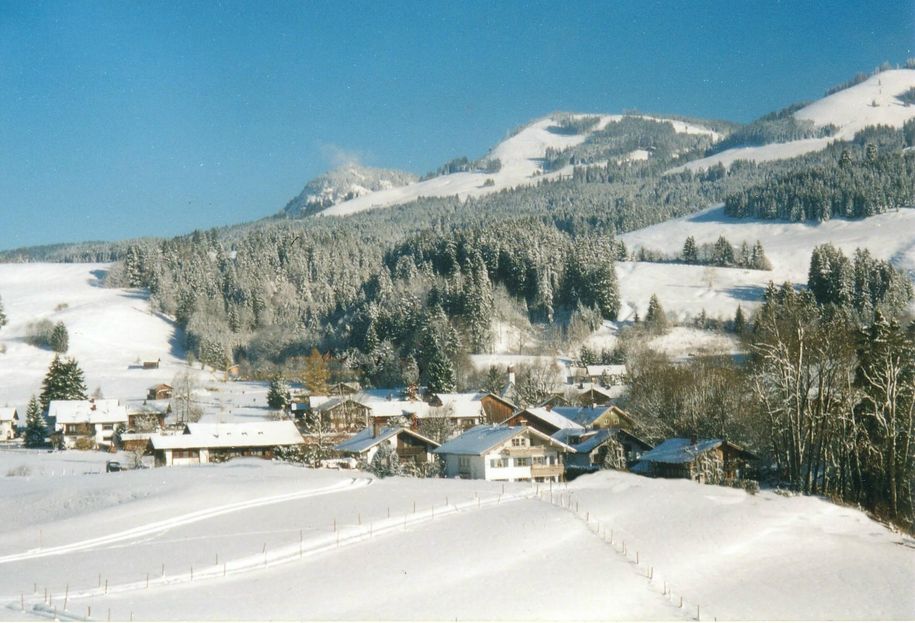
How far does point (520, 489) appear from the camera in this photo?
143ft

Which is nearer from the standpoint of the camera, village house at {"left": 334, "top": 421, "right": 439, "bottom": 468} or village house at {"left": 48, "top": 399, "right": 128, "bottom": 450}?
village house at {"left": 334, "top": 421, "right": 439, "bottom": 468}

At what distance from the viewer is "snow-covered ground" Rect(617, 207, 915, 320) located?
132000 mm

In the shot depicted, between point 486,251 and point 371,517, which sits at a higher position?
point 486,251

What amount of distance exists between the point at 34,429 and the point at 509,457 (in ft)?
159

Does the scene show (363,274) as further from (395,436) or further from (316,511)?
(316,511)

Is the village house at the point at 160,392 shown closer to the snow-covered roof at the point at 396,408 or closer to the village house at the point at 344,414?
the village house at the point at 344,414

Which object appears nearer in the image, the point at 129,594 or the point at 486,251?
the point at 129,594

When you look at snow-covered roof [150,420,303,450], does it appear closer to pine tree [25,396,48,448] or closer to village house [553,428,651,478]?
pine tree [25,396,48,448]

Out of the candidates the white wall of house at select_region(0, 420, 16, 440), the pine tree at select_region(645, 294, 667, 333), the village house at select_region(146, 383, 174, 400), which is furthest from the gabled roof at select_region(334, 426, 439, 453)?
the pine tree at select_region(645, 294, 667, 333)

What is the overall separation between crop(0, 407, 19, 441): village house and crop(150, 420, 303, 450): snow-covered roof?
25.0m

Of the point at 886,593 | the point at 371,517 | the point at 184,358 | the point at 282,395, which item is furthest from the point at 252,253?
the point at 886,593

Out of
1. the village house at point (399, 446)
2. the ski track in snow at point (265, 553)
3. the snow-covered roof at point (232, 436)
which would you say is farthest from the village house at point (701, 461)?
the snow-covered roof at point (232, 436)

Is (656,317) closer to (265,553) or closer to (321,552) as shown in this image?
(321,552)

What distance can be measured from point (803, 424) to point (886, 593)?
22120 mm
